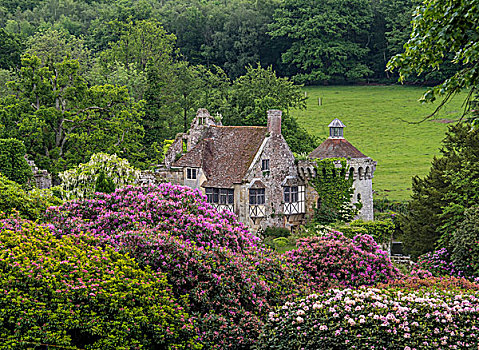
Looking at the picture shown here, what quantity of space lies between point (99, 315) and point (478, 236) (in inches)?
594

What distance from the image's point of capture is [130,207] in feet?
56.4

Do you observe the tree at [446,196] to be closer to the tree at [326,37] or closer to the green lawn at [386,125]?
the green lawn at [386,125]

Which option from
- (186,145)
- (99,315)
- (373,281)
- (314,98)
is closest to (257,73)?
(186,145)

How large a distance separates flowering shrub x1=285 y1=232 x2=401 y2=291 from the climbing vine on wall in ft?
103

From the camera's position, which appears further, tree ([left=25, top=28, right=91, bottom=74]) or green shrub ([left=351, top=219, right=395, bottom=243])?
tree ([left=25, top=28, right=91, bottom=74])

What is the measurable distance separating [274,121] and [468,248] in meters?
25.8

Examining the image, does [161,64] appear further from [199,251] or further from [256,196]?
[199,251]

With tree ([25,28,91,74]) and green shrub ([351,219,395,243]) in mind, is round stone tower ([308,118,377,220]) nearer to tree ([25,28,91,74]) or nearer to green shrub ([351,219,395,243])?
green shrub ([351,219,395,243])

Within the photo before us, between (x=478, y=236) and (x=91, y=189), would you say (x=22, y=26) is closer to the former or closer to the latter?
(x=91, y=189)

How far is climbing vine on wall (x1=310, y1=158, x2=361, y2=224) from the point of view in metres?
50.6

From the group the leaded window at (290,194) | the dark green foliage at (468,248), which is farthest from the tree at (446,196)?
the dark green foliage at (468,248)

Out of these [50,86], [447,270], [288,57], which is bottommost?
[447,270]

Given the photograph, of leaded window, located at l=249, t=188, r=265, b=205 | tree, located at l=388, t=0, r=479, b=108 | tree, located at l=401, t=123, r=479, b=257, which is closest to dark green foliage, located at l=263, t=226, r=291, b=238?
leaded window, located at l=249, t=188, r=265, b=205

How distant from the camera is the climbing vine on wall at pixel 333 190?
50.6 metres
